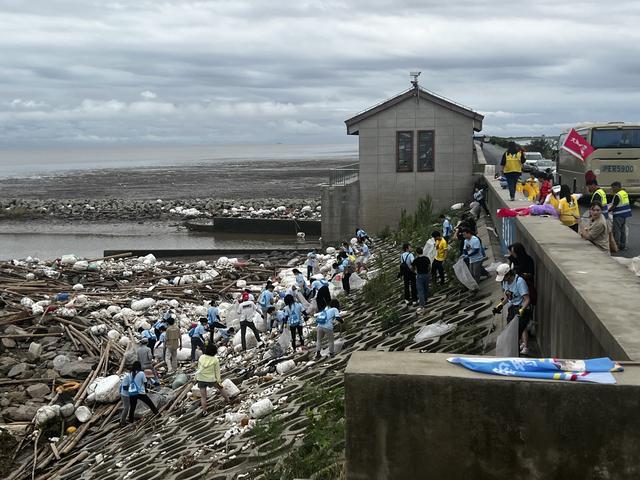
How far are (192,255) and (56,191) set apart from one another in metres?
52.5

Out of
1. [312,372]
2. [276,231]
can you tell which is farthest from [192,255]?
[312,372]

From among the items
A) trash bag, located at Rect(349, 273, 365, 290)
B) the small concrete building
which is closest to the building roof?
the small concrete building

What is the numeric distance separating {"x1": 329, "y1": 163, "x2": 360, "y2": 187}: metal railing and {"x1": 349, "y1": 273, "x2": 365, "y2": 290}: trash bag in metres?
8.87

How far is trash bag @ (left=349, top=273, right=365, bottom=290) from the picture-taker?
752 inches

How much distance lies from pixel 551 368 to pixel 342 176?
24.5 m

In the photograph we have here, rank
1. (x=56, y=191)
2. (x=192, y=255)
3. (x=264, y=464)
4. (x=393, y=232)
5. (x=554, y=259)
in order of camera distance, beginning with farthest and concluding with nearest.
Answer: (x=56, y=191) → (x=192, y=255) → (x=393, y=232) → (x=264, y=464) → (x=554, y=259)

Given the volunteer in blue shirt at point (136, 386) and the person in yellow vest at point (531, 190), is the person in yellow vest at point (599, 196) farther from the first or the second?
the volunteer in blue shirt at point (136, 386)

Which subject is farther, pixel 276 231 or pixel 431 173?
pixel 276 231

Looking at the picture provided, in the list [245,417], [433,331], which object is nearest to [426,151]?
[433,331]

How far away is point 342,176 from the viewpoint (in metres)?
29.0

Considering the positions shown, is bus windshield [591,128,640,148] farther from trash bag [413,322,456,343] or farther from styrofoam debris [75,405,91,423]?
styrofoam debris [75,405,91,423]

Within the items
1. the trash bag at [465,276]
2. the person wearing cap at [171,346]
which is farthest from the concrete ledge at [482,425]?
the person wearing cap at [171,346]

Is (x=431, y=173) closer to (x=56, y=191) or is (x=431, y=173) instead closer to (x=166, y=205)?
(x=166, y=205)

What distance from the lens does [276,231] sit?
39.2 metres
